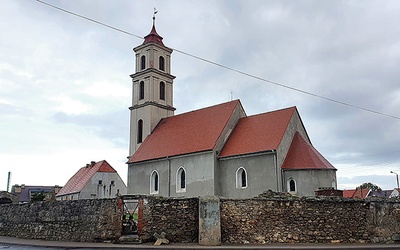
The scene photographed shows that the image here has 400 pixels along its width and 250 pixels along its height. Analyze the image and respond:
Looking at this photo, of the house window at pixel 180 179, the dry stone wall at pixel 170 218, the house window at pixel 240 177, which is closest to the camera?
the dry stone wall at pixel 170 218

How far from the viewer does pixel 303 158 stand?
25891 mm

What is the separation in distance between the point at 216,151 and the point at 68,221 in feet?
46.3

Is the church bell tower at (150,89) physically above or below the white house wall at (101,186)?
above

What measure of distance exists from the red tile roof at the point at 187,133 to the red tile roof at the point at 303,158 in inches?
221

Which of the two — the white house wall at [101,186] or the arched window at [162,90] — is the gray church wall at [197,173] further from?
the white house wall at [101,186]

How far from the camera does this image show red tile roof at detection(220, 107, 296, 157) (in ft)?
88.1

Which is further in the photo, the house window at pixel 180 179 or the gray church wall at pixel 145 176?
the gray church wall at pixel 145 176

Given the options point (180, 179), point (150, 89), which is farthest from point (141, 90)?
point (180, 179)

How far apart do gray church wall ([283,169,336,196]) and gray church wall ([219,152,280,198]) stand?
57.1 inches

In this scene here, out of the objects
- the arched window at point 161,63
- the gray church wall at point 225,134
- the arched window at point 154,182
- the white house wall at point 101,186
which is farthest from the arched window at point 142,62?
the white house wall at point 101,186

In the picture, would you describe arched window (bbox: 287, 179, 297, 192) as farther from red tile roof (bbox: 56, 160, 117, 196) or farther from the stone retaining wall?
red tile roof (bbox: 56, 160, 117, 196)

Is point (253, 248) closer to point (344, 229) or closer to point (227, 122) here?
point (344, 229)

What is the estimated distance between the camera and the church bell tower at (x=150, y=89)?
123 feet

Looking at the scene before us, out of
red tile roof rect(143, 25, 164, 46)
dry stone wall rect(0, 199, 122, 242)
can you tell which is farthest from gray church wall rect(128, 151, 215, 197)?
red tile roof rect(143, 25, 164, 46)
